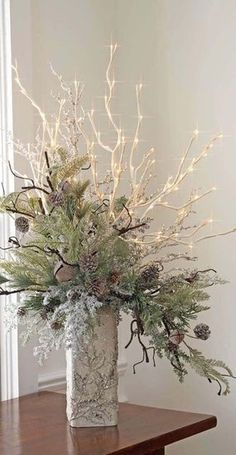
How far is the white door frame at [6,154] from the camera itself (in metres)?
2.21

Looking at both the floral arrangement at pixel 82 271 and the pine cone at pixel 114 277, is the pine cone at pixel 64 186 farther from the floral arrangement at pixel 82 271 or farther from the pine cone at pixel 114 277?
the pine cone at pixel 114 277

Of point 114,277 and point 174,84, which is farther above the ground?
point 174,84

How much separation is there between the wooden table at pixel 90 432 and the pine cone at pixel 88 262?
36 cm

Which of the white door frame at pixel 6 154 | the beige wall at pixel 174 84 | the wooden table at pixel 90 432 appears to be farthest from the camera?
the beige wall at pixel 174 84

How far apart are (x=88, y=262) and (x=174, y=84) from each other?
1.00 meters

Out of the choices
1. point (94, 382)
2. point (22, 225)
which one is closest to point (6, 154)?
point (22, 225)

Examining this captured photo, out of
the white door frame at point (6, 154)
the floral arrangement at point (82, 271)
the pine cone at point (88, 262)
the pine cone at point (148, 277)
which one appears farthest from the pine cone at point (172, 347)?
the white door frame at point (6, 154)

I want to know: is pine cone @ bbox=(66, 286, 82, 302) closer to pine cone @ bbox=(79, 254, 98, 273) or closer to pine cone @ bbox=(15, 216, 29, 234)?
pine cone @ bbox=(79, 254, 98, 273)

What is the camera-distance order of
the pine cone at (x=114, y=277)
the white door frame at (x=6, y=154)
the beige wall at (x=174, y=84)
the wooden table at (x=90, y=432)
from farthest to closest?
the beige wall at (x=174, y=84) < the white door frame at (x=6, y=154) < the pine cone at (x=114, y=277) < the wooden table at (x=90, y=432)

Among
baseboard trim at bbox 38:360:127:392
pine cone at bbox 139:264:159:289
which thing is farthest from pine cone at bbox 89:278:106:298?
baseboard trim at bbox 38:360:127:392

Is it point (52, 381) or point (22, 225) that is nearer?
point (22, 225)

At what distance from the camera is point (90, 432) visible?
1771mm

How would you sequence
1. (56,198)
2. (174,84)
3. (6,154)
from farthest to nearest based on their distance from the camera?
(174,84) → (6,154) → (56,198)

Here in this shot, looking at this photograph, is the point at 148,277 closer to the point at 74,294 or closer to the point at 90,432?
the point at 74,294
